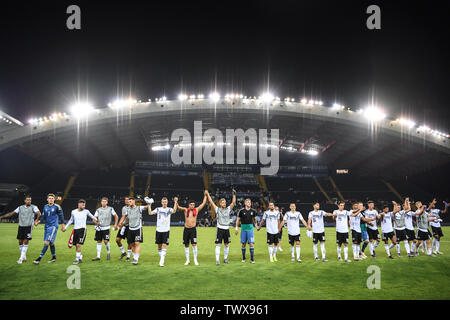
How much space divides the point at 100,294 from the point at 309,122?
1342 inches

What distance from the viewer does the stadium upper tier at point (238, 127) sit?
31.7m

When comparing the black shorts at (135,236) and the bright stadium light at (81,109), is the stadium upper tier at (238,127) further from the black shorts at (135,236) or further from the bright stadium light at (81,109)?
the black shorts at (135,236)

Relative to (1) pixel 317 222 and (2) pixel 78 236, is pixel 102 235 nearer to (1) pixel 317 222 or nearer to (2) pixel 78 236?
(2) pixel 78 236

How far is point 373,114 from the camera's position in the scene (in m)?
32.6

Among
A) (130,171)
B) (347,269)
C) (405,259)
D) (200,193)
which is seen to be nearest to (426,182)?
(200,193)

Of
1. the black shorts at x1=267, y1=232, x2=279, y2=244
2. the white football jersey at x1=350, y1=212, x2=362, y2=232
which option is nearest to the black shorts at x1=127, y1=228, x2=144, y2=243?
the black shorts at x1=267, y1=232, x2=279, y2=244

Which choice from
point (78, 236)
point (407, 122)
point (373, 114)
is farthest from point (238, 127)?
point (78, 236)

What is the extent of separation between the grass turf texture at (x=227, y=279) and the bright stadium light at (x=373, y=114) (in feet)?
80.6

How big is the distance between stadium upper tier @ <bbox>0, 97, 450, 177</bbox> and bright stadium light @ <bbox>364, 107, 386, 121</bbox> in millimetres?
104

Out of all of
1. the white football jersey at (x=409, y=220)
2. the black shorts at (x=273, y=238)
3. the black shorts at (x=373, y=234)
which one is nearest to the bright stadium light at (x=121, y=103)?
the black shorts at (x=273, y=238)

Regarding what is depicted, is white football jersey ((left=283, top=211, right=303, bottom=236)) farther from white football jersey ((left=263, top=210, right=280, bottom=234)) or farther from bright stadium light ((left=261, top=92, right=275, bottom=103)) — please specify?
bright stadium light ((left=261, top=92, right=275, bottom=103))

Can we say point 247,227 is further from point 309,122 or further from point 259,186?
point 259,186

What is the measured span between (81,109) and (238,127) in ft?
66.2

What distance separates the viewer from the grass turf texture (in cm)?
679
